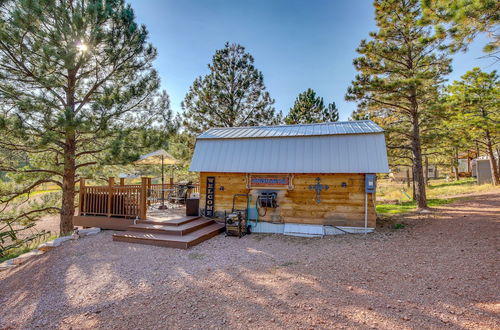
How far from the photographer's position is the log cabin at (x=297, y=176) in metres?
6.79

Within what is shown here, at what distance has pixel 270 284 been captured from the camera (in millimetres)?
3867

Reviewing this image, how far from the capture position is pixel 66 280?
14.9 feet

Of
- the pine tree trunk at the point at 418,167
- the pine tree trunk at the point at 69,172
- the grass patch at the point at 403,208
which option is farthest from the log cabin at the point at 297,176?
the pine tree trunk at the point at 69,172

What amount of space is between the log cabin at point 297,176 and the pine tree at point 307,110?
10557 millimetres

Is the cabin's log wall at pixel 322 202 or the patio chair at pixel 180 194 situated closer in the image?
the cabin's log wall at pixel 322 202

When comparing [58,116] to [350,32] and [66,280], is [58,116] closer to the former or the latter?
[66,280]

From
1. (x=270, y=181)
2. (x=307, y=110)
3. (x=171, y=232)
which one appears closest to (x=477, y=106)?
(x=307, y=110)

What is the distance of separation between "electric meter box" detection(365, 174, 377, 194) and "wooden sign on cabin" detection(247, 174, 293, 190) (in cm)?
211

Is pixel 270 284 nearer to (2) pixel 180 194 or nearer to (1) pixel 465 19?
(1) pixel 465 19

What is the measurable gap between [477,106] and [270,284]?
17.5m

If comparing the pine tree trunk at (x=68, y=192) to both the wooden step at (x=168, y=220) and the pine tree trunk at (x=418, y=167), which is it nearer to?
the wooden step at (x=168, y=220)

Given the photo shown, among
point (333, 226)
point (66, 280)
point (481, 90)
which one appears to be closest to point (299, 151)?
point (333, 226)

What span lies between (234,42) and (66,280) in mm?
15672

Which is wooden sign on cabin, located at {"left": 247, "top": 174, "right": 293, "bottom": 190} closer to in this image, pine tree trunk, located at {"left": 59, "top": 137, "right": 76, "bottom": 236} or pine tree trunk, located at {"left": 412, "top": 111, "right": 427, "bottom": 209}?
pine tree trunk, located at {"left": 412, "top": 111, "right": 427, "bottom": 209}
